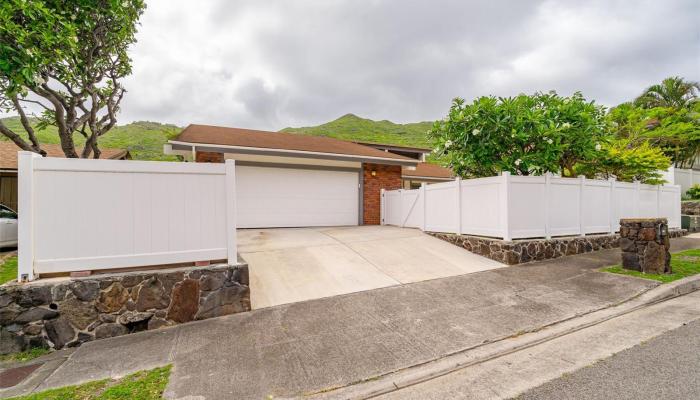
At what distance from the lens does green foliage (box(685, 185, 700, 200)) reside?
1655 cm

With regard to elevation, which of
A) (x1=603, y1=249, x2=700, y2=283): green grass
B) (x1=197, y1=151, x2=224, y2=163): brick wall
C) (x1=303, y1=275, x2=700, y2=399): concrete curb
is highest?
(x1=197, y1=151, x2=224, y2=163): brick wall

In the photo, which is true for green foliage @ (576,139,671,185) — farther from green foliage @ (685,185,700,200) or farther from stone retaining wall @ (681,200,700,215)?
green foliage @ (685,185,700,200)

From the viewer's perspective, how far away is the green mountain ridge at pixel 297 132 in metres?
37.7

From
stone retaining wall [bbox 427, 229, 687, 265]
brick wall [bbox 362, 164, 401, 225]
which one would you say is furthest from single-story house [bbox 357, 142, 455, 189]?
stone retaining wall [bbox 427, 229, 687, 265]

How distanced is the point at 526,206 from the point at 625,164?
5728 millimetres

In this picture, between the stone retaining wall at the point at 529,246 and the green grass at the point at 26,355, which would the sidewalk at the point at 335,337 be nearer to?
the green grass at the point at 26,355

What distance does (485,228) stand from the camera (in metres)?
8.02

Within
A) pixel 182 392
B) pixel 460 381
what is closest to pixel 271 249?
pixel 182 392

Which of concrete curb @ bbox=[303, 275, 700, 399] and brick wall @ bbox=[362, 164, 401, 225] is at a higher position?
brick wall @ bbox=[362, 164, 401, 225]

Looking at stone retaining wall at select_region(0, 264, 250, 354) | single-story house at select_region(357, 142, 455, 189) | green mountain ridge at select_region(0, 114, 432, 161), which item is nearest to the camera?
stone retaining wall at select_region(0, 264, 250, 354)

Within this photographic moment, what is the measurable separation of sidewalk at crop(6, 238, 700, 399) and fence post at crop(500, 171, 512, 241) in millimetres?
1720

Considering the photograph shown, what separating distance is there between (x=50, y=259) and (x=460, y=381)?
210 inches

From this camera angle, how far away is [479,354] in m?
3.34

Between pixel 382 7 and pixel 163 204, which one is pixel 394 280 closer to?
pixel 163 204
